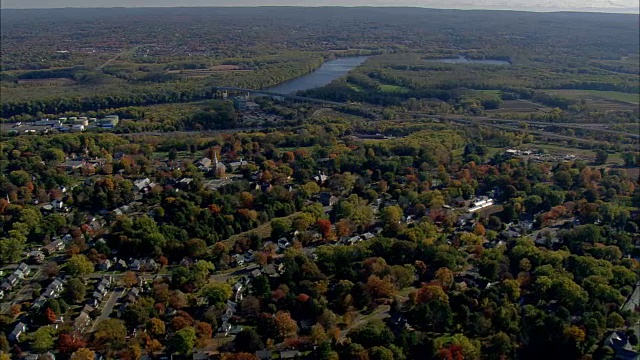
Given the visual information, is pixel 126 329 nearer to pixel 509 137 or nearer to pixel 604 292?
pixel 604 292

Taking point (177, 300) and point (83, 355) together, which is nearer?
point (83, 355)

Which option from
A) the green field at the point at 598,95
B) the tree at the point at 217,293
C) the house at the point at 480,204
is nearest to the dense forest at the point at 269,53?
the green field at the point at 598,95

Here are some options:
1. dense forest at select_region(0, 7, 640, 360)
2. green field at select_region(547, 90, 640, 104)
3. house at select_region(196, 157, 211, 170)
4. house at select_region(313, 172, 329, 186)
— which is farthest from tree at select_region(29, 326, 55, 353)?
green field at select_region(547, 90, 640, 104)

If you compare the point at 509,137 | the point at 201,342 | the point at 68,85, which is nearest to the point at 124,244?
the point at 201,342

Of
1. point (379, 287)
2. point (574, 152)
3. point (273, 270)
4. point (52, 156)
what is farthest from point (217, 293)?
point (574, 152)

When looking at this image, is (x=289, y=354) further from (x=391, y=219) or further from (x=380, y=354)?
(x=391, y=219)

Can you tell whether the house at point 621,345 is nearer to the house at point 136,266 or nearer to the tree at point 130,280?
the tree at point 130,280

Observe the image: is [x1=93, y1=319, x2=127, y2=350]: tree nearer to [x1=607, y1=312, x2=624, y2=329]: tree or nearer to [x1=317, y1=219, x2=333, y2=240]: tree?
[x1=317, y1=219, x2=333, y2=240]: tree
